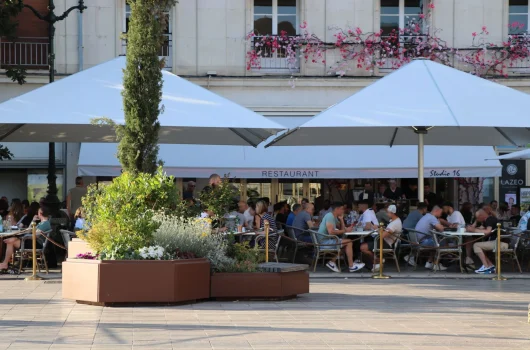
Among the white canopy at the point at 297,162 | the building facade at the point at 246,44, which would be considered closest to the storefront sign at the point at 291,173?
the white canopy at the point at 297,162

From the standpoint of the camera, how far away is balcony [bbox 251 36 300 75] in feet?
82.0

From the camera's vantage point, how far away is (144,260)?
479 inches

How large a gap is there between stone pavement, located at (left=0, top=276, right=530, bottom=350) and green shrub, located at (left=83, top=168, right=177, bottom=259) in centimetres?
→ 79

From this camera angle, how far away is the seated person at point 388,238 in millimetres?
17250

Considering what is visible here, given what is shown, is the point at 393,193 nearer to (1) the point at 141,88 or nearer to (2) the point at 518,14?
(2) the point at 518,14

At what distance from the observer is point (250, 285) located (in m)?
12.9

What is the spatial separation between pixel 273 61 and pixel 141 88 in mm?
11446

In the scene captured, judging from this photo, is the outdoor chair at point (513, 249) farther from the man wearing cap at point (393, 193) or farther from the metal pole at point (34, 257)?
the metal pole at point (34, 257)

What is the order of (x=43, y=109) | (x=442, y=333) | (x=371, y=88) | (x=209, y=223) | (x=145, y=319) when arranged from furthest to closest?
(x=371, y=88) → (x=43, y=109) → (x=209, y=223) → (x=145, y=319) → (x=442, y=333)

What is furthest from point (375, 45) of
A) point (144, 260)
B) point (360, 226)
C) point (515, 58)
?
point (144, 260)

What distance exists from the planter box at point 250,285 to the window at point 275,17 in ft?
43.4

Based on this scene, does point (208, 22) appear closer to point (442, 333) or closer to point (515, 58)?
point (515, 58)

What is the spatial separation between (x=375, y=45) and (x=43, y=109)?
11813mm

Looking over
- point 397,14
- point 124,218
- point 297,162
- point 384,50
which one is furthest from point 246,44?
point 124,218
